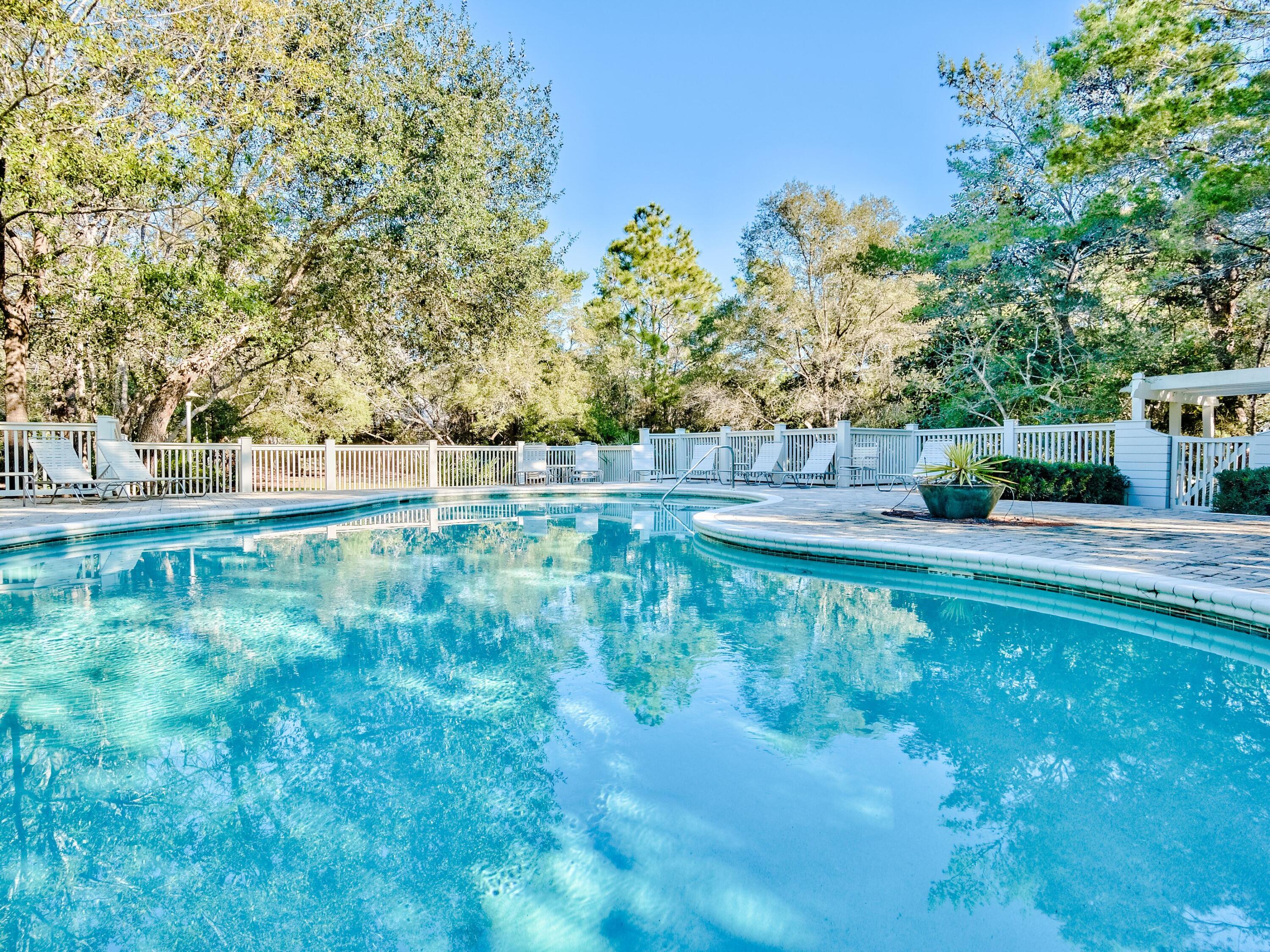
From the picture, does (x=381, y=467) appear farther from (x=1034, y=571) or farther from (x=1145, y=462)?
(x=1145, y=462)

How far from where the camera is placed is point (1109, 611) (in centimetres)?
427

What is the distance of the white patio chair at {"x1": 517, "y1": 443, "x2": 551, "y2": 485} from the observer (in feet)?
50.6

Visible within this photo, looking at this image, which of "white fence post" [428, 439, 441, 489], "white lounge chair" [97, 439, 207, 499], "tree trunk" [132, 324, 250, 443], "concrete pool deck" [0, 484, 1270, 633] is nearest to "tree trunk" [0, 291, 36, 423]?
"white lounge chair" [97, 439, 207, 499]

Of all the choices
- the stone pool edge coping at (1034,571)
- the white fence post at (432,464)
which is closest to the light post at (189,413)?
the white fence post at (432,464)

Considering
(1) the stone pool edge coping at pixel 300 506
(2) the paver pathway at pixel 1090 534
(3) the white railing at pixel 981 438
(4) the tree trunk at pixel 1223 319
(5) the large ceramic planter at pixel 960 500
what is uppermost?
(4) the tree trunk at pixel 1223 319

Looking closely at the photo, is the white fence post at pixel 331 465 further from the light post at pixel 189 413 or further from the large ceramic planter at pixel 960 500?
the large ceramic planter at pixel 960 500

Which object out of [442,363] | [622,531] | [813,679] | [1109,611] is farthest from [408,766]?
[442,363]

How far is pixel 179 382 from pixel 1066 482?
14.5 metres

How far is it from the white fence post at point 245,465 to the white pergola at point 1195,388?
14.7 metres

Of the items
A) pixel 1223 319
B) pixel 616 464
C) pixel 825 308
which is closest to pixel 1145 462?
pixel 1223 319

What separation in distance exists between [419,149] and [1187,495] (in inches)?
481

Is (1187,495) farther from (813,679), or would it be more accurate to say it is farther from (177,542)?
(177,542)

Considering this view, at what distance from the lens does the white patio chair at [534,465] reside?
15.4 metres

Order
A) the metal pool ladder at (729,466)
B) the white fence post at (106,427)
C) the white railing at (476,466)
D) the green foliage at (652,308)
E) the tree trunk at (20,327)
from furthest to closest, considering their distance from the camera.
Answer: the green foliage at (652,308), the white railing at (476,466), the metal pool ladder at (729,466), the white fence post at (106,427), the tree trunk at (20,327)
